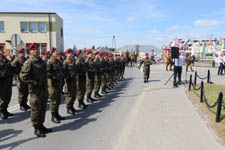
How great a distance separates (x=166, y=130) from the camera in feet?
14.7

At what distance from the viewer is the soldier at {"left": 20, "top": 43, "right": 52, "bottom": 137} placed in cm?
414

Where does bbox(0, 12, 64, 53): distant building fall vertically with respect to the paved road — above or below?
above

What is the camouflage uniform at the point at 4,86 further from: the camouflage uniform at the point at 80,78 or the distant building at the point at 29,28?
the distant building at the point at 29,28

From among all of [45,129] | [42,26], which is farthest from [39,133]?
[42,26]

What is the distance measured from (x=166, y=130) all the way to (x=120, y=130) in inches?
42.4

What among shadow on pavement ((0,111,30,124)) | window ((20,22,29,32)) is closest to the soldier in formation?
shadow on pavement ((0,111,30,124))

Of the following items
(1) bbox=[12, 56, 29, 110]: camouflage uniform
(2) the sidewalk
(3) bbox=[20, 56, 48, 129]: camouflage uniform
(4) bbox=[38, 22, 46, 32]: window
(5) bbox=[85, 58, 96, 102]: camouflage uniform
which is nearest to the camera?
(2) the sidewalk

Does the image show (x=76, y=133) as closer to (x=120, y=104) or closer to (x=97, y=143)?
(x=97, y=143)

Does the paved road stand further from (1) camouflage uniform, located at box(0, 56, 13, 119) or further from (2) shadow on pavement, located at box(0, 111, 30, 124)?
(1) camouflage uniform, located at box(0, 56, 13, 119)

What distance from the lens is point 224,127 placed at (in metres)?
4.58

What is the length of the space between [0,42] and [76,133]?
33296mm

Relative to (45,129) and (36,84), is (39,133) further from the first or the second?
Answer: (36,84)

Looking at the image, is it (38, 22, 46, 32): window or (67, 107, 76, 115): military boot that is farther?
(38, 22, 46, 32): window

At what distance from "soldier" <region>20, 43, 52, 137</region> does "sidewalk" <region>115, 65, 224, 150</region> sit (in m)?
1.87
